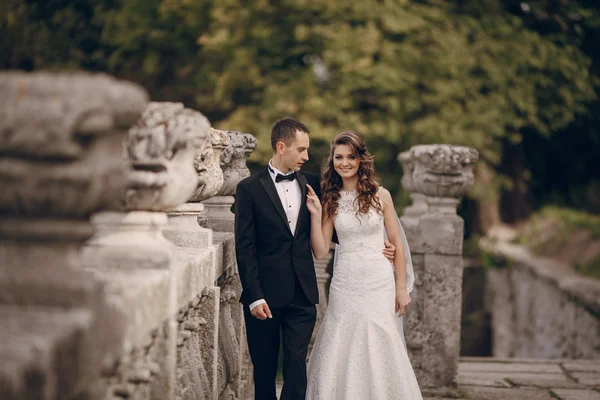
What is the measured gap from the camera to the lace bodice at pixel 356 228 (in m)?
5.89

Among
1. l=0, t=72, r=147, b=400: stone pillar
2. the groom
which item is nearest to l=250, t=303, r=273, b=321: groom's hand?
the groom

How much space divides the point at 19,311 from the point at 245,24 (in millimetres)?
15485

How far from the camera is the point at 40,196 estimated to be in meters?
2.60

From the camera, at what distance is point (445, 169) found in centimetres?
834

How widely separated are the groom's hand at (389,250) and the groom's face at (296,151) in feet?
2.78

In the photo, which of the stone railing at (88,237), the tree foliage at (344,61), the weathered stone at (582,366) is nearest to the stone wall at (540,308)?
the weathered stone at (582,366)

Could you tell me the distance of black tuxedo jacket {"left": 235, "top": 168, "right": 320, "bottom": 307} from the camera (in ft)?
17.6

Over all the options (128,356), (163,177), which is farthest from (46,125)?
(163,177)

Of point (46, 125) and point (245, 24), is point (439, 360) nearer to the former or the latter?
point (46, 125)

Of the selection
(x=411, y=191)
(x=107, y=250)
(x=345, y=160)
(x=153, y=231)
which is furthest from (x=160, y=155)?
(x=411, y=191)

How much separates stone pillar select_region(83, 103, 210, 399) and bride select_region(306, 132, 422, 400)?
1880 mm

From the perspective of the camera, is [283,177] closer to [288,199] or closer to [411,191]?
[288,199]

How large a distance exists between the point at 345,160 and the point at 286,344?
3.64ft

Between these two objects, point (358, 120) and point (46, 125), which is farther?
point (358, 120)
